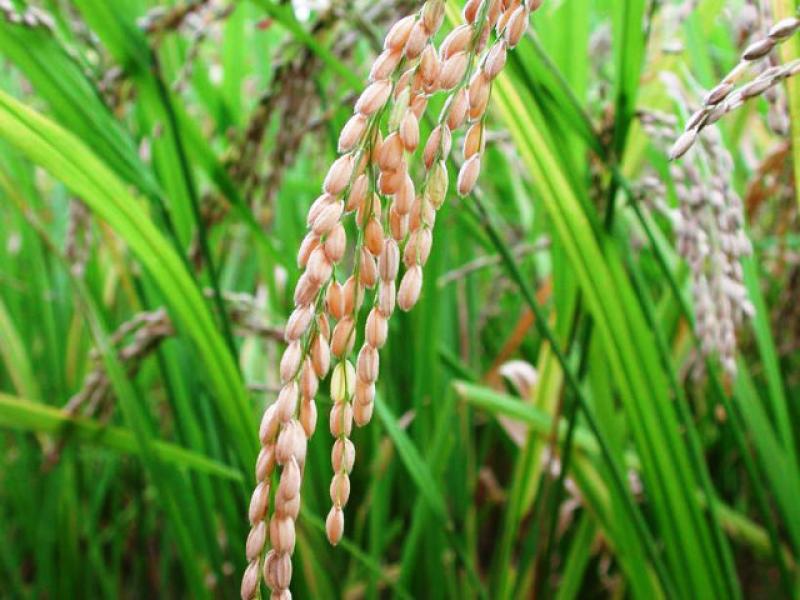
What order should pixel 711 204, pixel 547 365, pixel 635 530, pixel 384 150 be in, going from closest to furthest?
pixel 384 150 < pixel 711 204 < pixel 635 530 < pixel 547 365

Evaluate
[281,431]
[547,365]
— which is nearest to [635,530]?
[547,365]

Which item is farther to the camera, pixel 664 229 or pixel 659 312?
pixel 664 229

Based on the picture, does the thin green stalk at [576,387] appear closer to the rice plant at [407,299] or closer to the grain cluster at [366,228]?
the rice plant at [407,299]

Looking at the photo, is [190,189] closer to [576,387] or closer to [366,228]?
[576,387]

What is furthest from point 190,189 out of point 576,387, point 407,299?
point 407,299

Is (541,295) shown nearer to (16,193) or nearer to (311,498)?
(311,498)

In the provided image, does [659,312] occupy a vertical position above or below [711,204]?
below

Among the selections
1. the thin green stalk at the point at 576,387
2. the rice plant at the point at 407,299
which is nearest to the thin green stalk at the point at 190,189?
the rice plant at the point at 407,299

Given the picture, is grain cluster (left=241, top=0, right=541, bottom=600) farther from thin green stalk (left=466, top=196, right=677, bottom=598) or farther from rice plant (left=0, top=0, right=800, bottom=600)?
thin green stalk (left=466, top=196, right=677, bottom=598)
